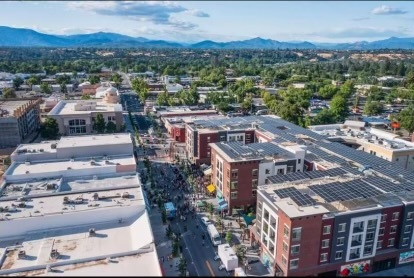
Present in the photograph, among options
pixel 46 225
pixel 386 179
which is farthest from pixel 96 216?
pixel 386 179

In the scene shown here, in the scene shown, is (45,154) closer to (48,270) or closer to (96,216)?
(96,216)

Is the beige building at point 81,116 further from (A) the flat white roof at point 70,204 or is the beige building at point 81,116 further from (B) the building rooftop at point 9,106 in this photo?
(A) the flat white roof at point 70,204

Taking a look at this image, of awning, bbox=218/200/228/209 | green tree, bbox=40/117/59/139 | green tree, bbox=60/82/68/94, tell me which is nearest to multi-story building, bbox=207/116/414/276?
awning, bbox=218/200/228/209

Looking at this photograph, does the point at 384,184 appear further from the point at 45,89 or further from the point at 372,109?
the point at 45,89

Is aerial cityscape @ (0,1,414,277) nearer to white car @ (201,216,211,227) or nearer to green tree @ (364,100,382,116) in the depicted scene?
white car @ (201,216,211,227)

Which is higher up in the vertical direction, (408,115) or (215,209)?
(408,115)
